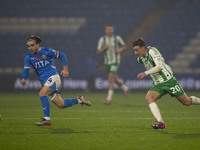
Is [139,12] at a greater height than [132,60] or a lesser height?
greater

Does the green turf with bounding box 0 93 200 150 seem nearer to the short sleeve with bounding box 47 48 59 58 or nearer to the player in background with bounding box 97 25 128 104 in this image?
the short sleeve with bounding box 47 48 59 58

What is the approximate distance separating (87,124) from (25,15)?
16.2 meters

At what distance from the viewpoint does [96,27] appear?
2167 centimetres

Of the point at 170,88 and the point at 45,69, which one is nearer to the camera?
the point at 170,88

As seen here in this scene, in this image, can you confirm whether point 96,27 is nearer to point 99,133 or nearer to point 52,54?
point 52,54

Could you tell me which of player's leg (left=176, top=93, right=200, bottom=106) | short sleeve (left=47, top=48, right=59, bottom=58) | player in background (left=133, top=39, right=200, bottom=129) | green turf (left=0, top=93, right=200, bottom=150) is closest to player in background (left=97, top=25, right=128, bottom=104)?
green turf (left=0, top=93, right=200, bottom=150)

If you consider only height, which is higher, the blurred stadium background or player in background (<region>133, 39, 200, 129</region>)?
→ the blurred stadium background

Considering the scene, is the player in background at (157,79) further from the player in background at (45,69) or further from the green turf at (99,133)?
the player in background at (45,69)

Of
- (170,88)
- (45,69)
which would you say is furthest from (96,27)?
(170,88)

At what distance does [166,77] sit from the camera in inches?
251

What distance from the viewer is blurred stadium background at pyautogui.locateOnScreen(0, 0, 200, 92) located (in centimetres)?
2055

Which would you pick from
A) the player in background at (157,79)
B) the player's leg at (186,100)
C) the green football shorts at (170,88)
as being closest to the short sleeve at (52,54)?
the player in background at (157,79)

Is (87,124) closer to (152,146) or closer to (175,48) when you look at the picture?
(152,146)

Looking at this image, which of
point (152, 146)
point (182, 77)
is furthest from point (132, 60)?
point (152, 146)
